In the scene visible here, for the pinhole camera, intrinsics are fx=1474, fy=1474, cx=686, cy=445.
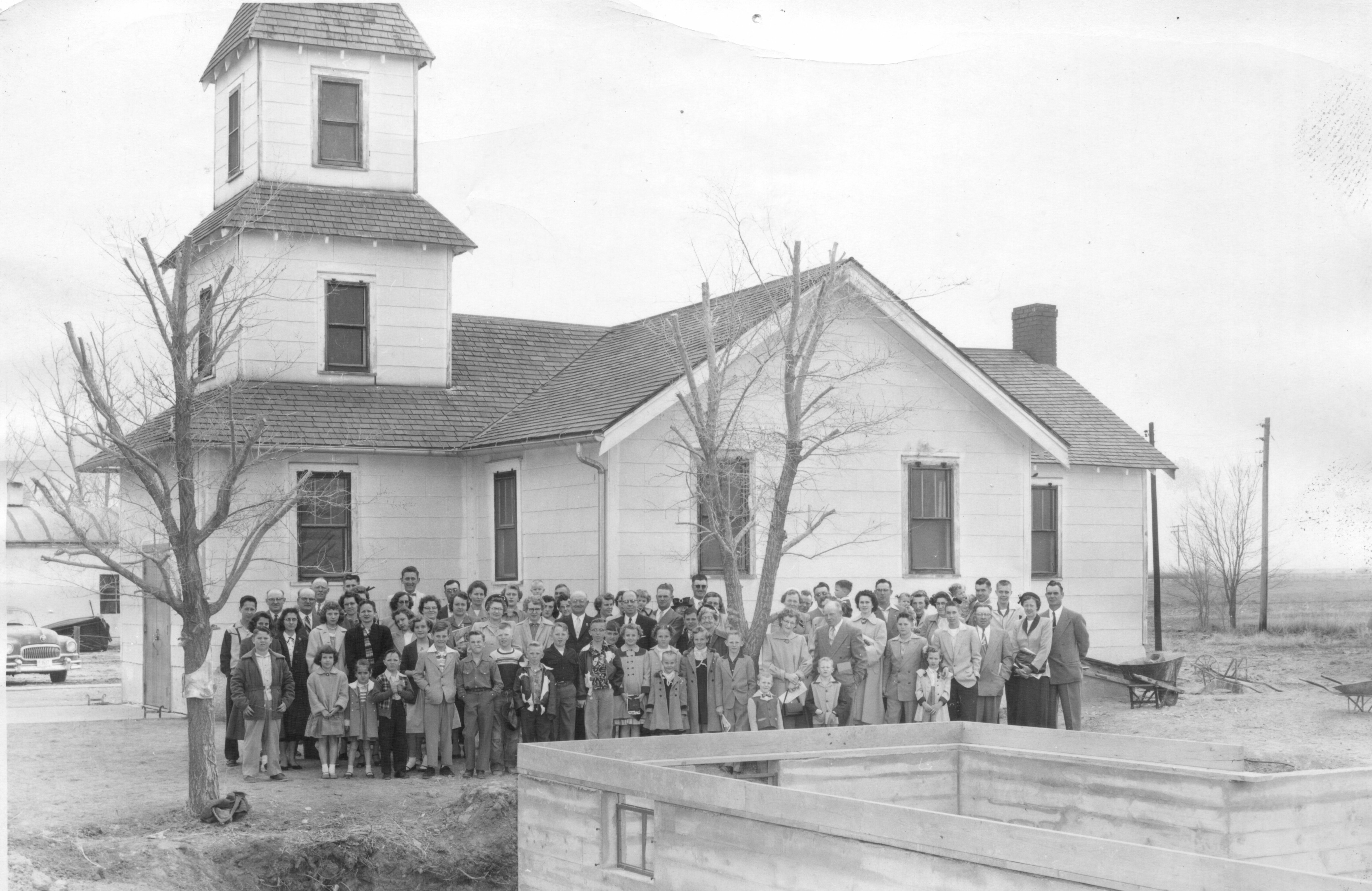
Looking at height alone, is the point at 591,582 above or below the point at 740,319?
below

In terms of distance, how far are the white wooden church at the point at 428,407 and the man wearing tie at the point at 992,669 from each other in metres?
3.54

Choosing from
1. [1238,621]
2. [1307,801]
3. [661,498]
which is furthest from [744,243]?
[1238,621]

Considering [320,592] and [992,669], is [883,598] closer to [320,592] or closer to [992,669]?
[992,669]

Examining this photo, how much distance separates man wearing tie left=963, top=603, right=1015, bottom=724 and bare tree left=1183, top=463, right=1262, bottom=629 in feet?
77.2

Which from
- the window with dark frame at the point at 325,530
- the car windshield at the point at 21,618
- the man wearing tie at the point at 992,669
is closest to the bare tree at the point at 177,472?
the window with dark frame at the point at 325,530

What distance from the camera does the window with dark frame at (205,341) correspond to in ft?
39.7

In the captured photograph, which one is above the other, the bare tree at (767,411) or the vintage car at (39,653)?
the bare tree at (767,411)

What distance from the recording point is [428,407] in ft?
65.7

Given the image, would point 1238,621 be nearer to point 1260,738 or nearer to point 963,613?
point 1260,738

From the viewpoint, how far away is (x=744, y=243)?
59.6ft

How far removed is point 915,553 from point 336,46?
10.6 meters

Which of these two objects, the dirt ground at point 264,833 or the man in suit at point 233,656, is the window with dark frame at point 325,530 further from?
the dirt ground at point 264,833

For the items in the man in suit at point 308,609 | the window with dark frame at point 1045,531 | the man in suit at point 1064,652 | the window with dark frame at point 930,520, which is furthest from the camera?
the window with dark frame at point 1045,531

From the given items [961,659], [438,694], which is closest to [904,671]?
[961,659]
